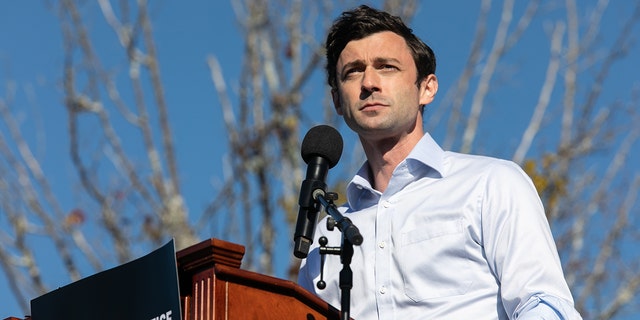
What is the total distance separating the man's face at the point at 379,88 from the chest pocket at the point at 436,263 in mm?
417

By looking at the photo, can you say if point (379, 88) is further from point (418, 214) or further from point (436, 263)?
point (436, 263)

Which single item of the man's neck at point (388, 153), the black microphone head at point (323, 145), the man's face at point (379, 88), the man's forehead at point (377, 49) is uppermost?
the man's forehead at point (377, 49)

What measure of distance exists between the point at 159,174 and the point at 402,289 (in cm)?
797

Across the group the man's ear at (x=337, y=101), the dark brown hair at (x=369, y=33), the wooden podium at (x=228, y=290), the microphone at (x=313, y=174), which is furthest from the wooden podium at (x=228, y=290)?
the dark brown hair at (x=369, y=33)

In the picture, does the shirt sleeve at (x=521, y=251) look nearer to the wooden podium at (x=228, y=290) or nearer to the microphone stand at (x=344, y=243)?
the microphone stand at (x=344, y=243)

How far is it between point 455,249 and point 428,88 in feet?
2.54

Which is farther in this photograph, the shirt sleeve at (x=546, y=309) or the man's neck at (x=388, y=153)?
the man's neck at (x=388, y=153)

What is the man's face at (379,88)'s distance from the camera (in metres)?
4.20

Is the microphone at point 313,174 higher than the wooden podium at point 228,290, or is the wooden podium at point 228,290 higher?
the microphone at point 313,174

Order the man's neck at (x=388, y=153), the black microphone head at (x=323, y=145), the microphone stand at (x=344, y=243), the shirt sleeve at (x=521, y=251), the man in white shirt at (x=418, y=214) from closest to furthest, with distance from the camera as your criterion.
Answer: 1. the microphone stand at (x=344, y=243)
2. the shirt sleeve at (x=521, y=251)
3. the man in white shirt at (x=418, y=214)
4. the black microphone head at (x=323, y=145)
5. the man's neck at (x=388, y=153)

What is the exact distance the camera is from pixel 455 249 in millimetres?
3852

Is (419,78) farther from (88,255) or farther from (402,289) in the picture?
(88,255)

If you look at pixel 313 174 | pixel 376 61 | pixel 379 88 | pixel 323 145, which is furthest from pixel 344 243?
pixel 376 61

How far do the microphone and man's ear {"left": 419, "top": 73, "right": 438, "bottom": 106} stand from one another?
0.54 meters
